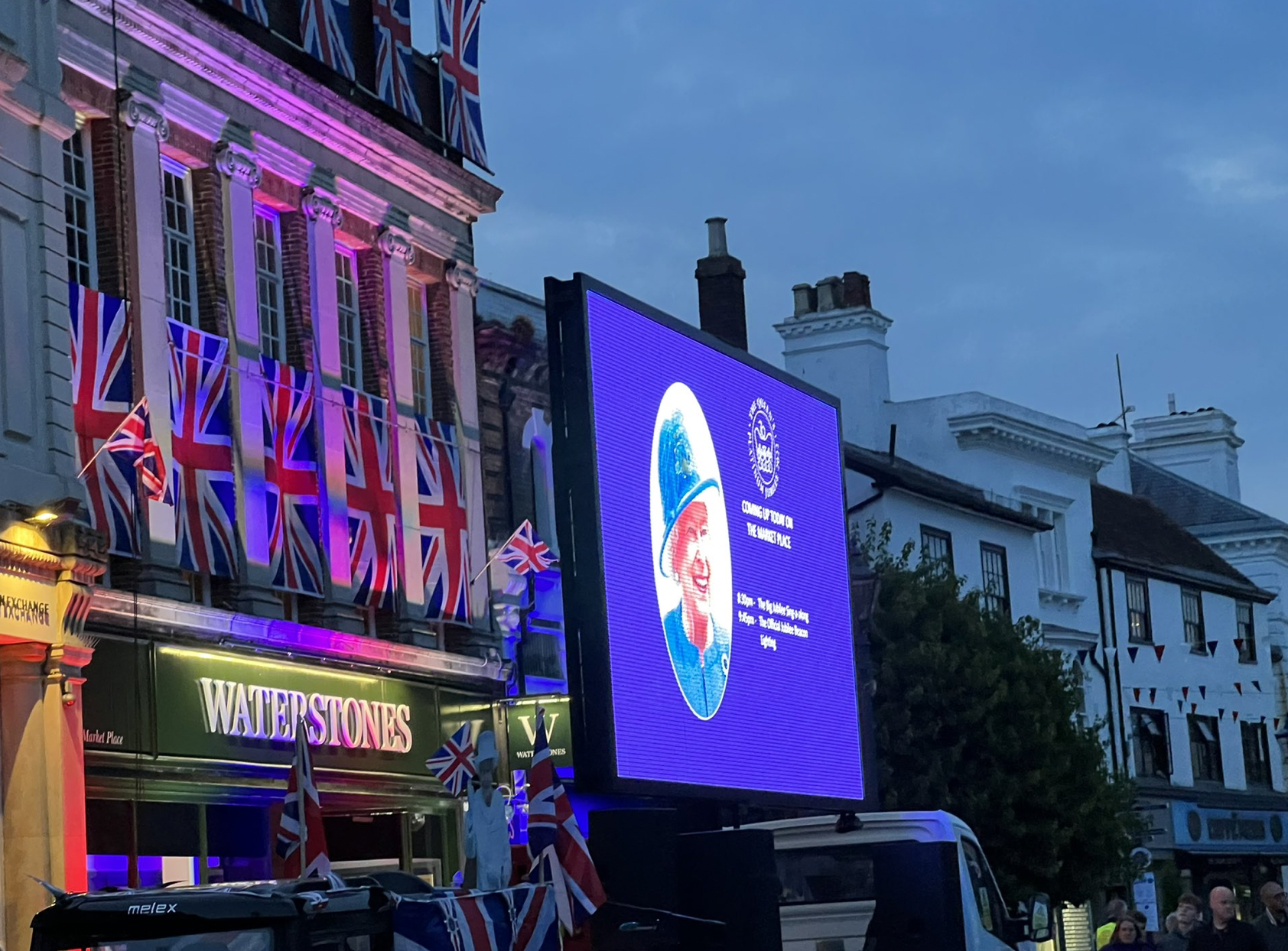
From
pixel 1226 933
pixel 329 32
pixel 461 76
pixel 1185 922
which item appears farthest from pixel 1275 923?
pixel 461 76

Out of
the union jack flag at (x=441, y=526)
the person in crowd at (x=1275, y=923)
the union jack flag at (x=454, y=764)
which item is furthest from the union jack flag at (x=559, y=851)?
the union jack flag at (x=441, y=526)

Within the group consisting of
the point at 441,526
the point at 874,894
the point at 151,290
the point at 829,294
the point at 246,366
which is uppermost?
the point at 829,294

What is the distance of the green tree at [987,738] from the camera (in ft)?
108

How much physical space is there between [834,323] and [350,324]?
75.9 ft

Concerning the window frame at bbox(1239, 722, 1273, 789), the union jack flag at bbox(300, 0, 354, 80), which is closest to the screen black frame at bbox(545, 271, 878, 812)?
the union jack flag at bbox(300, 0, 354, 80)

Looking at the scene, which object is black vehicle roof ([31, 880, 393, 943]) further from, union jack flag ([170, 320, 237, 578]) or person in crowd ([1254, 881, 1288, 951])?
union jack flag ([170, 320, 237, 578])

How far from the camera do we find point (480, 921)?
12.3 meters

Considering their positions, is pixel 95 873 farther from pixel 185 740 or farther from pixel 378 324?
pixel 378 324

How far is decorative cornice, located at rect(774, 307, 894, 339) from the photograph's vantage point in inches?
1875

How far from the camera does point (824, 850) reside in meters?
18.3

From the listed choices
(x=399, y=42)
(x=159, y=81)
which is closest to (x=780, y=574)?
(x=159, y=81)

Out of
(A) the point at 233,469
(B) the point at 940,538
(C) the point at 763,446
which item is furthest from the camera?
(B) the point at 940,538

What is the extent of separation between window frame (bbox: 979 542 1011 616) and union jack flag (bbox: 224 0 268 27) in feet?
79.1

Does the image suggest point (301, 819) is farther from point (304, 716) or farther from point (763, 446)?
point (763, 446)
